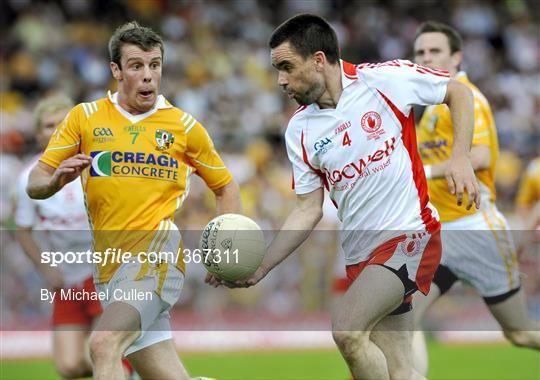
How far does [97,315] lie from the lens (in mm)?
8875

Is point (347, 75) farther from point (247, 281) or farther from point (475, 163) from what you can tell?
point (475, 163)

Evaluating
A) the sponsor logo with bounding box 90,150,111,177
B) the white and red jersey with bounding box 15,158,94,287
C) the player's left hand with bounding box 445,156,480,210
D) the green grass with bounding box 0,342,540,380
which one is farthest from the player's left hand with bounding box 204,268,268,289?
the green grass with bounding box 0,342,540,380

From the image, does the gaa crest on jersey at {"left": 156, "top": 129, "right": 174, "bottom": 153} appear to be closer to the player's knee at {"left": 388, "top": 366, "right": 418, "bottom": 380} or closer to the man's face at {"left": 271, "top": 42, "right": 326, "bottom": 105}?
the man's face at {"left": 271, "top": 42, "right": 326, "bottom": 105}

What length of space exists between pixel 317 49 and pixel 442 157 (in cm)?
239

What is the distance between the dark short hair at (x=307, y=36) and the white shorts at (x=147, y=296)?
5.44ft

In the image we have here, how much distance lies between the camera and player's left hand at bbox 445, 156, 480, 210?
609 cm

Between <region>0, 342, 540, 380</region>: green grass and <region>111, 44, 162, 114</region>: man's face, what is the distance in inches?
211

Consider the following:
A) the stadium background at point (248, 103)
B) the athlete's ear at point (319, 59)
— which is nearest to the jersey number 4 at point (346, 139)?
the athlete's ear at point (319, 59)

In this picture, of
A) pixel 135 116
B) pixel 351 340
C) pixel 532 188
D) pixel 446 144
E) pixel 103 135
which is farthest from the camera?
pixel 532 188

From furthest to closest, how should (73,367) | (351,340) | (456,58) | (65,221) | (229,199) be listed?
(65,221) → (456,58) → (73,367) → (229,199) → (351,340)

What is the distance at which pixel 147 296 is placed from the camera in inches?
254

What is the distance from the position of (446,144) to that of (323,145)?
2228 mm

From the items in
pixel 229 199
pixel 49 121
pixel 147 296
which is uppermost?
pixel 49 121

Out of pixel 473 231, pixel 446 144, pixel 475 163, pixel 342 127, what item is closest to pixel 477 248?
pixel 473 231
